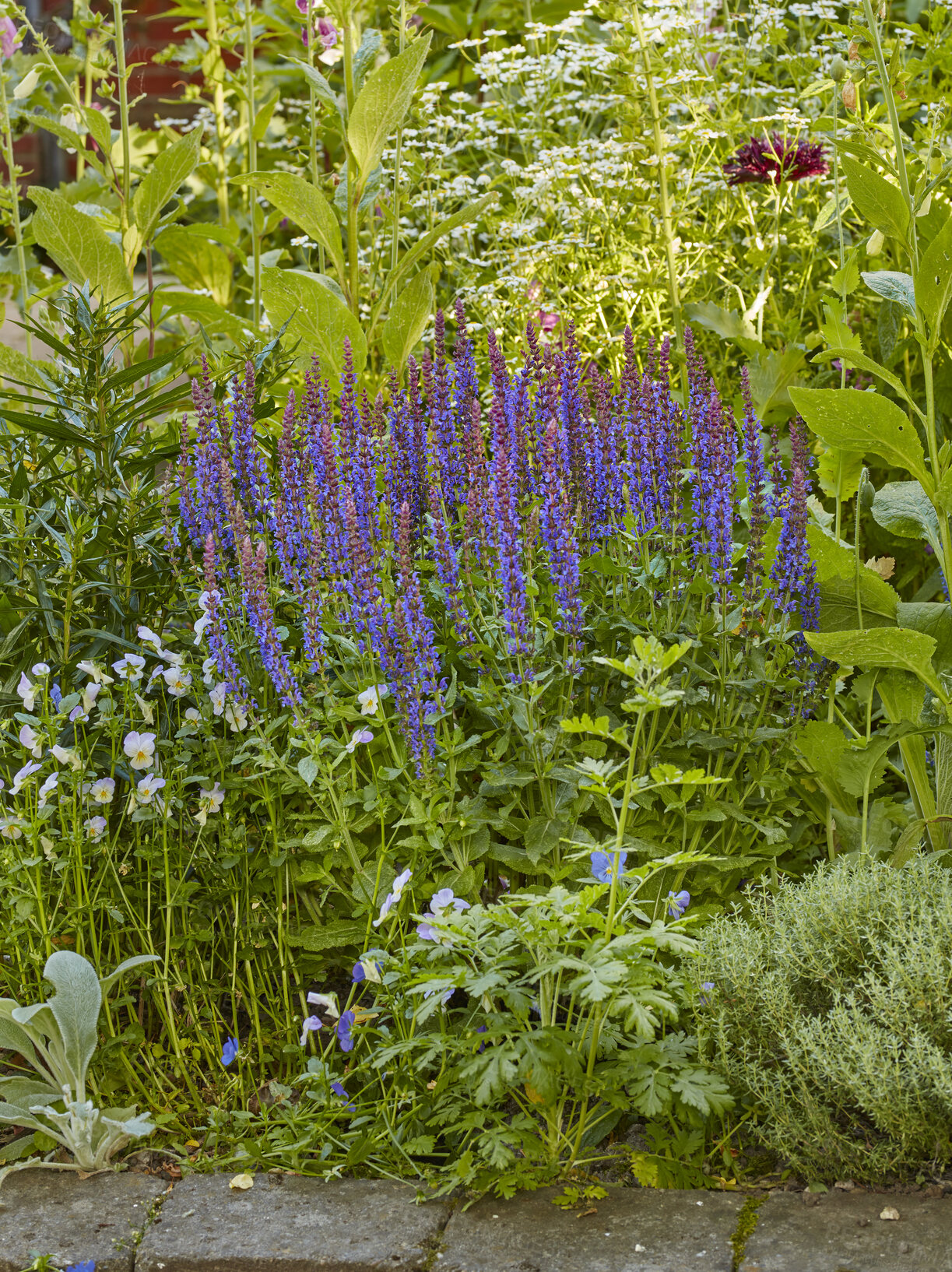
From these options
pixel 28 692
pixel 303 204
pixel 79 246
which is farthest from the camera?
pixel 303 204

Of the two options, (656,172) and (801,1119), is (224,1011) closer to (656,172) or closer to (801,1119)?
(801,1119)

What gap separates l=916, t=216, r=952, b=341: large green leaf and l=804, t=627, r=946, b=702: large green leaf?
0.54 meters

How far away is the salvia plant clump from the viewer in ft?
7.09

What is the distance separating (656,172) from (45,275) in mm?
2089

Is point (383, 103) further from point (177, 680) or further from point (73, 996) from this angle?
point (73, 996)

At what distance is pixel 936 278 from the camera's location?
2.22 metres

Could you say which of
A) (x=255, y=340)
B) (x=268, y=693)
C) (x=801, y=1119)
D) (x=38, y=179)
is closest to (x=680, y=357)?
(x=255, y=340)

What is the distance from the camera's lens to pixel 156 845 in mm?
2355

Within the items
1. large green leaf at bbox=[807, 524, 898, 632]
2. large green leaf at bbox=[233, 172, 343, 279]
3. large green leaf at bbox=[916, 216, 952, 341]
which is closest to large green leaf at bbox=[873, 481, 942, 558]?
large green leaf at bbox=[807, 524, 898, 632]

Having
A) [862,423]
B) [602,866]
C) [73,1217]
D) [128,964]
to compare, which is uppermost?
[862,423]

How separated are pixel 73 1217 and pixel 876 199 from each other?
6.53ft

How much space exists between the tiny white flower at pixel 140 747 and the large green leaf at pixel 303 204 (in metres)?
1.56

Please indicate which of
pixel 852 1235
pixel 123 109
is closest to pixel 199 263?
pixel 123 109

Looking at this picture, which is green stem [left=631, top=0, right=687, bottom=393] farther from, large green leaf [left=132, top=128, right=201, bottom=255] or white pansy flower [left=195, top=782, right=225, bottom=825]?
white pansy flower [left=195, top=782, right=225, bottom=825]
